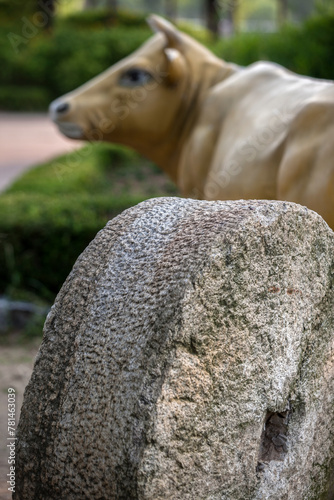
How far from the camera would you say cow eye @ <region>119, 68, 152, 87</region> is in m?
5.00

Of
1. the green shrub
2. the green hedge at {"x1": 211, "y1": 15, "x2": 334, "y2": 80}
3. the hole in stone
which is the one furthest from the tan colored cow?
the green shrub

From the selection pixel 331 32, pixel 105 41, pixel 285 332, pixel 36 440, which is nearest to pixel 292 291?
pixel 285 332

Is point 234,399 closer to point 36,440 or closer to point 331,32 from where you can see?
point 36,440

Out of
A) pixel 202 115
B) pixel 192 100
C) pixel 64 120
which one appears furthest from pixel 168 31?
pixel 64 120

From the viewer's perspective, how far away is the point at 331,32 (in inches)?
273

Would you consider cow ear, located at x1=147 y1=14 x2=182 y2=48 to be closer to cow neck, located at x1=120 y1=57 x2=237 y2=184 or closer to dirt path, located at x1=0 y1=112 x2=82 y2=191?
cow neck, located at x1=120 y1=57 x2=237 y2=184

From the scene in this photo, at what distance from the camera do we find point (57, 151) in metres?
14.0

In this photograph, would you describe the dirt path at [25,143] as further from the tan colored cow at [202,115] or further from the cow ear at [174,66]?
the cow ear at [174,66]

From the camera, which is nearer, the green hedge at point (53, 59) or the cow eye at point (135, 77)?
the cow eye at point (135, 77)

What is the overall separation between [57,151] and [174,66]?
9.26m

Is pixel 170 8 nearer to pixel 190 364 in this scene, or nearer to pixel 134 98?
pixel 134 98

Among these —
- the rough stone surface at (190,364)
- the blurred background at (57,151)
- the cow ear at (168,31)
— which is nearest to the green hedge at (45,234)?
the blurred background at (57,151)

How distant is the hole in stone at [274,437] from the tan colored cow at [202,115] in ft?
4.91

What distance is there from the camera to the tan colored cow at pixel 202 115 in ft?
12.7
